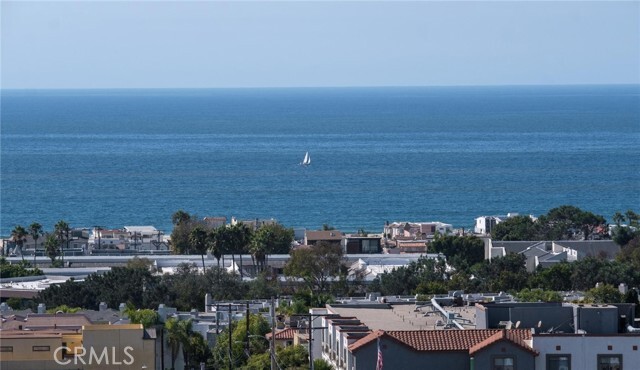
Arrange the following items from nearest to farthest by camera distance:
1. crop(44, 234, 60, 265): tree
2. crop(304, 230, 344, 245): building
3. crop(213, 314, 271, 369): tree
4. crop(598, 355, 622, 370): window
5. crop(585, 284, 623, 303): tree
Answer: crop(598, 355, 622, 370): window → crop(213, 314, 271, 369): tree → crop(585, 284, 623, 303): tree → crop(44, 234, 60, 265): tree → crop(304, 230, 344, 245): building

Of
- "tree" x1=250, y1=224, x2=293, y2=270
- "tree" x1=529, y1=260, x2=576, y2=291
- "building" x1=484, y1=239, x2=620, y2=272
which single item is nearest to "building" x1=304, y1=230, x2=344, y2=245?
"tree" x1=250, y1=224, x2=293, y2=270

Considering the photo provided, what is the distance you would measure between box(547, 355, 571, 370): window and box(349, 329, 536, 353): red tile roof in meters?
0.50

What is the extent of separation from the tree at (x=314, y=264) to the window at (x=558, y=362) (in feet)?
137

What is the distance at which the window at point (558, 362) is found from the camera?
29.4m

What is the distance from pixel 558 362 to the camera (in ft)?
96.6

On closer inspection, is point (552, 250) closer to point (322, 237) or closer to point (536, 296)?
point (322, 237)

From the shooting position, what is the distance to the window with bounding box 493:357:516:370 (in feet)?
95.5

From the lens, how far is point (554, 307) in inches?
1259

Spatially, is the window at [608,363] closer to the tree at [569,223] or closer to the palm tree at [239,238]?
the palm tree at [239,238]

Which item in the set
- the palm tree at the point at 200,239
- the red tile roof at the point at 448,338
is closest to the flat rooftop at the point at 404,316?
the red tile roof at the point at 448,338

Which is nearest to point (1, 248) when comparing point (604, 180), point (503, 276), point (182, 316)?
point (503, 276)

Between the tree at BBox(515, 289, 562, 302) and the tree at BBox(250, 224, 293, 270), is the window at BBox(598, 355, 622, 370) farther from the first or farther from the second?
the tree at BBox(250, 224, 293, 270)

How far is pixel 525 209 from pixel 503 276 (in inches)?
2806

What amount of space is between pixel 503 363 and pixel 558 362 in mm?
1093
